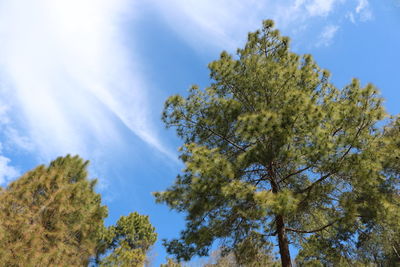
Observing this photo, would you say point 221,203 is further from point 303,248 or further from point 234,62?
point 234,62

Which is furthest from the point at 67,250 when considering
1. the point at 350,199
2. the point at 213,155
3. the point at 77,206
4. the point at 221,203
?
the point at 350,199

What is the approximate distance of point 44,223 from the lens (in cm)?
647

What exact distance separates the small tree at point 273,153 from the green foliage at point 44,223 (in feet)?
9.10

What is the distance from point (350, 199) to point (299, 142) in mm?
1503

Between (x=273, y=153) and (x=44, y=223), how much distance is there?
6.03 m

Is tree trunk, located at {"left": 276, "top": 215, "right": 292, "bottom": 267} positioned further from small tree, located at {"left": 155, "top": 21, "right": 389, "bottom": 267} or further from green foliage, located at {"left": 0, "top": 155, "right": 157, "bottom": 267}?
green foliage, located at {"left": 0, "top": 155, "right": 157, "bottom": 267}

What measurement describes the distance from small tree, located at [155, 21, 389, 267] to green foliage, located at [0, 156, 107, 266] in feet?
9.10

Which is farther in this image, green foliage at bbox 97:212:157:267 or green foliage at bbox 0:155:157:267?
green foliage at bbox 97:212:157:267

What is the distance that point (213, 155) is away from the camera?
5.28 m

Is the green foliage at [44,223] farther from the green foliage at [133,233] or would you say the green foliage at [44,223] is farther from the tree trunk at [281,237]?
the green foliage at [133,233]

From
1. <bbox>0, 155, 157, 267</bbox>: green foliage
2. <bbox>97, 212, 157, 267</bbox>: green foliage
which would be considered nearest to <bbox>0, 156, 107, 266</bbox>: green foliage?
<bbox>0, 155, 157, 267</bbox>: green foliage

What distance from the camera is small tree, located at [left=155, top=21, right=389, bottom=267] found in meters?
4.96

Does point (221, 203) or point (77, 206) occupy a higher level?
point (77, 206)

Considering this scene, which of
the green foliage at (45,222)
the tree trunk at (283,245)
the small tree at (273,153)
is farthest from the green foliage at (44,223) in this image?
the tree trunk at (283,245)
